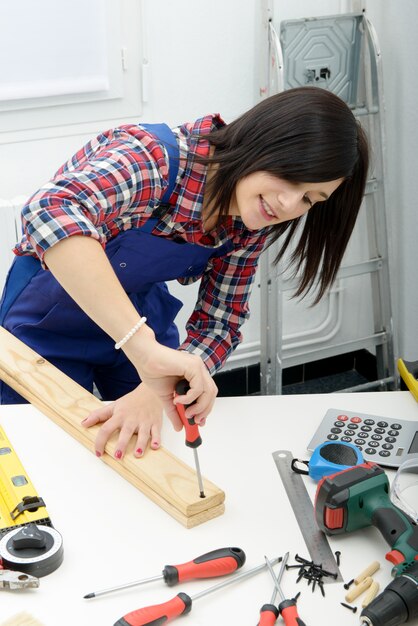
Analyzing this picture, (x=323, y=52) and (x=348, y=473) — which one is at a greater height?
(x=323, y=52)

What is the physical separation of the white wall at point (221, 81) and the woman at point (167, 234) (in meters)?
→ 0.91

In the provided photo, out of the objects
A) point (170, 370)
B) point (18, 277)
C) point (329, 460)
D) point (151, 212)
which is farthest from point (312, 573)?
point (18, 277)

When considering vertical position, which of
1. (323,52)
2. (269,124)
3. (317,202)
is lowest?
(317,202)

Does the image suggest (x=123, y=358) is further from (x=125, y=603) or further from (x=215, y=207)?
(x=125, y=603)

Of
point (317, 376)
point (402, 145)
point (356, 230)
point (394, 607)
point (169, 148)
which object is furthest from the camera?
point (317, 376)

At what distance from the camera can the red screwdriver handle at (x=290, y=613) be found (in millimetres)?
1062

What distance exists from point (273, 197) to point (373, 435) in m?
0.45

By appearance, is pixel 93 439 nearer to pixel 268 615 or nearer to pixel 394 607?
pixel 268 615

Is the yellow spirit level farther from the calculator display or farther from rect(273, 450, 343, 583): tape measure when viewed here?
the calculator display

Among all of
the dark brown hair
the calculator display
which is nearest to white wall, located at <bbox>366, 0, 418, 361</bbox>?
the dark brown hair

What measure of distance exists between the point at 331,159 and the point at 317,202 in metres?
0.19

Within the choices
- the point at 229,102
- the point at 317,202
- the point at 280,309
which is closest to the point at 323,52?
the point at 229,102

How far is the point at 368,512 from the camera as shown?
1.23 m

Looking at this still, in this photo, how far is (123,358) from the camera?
1.83 metres
